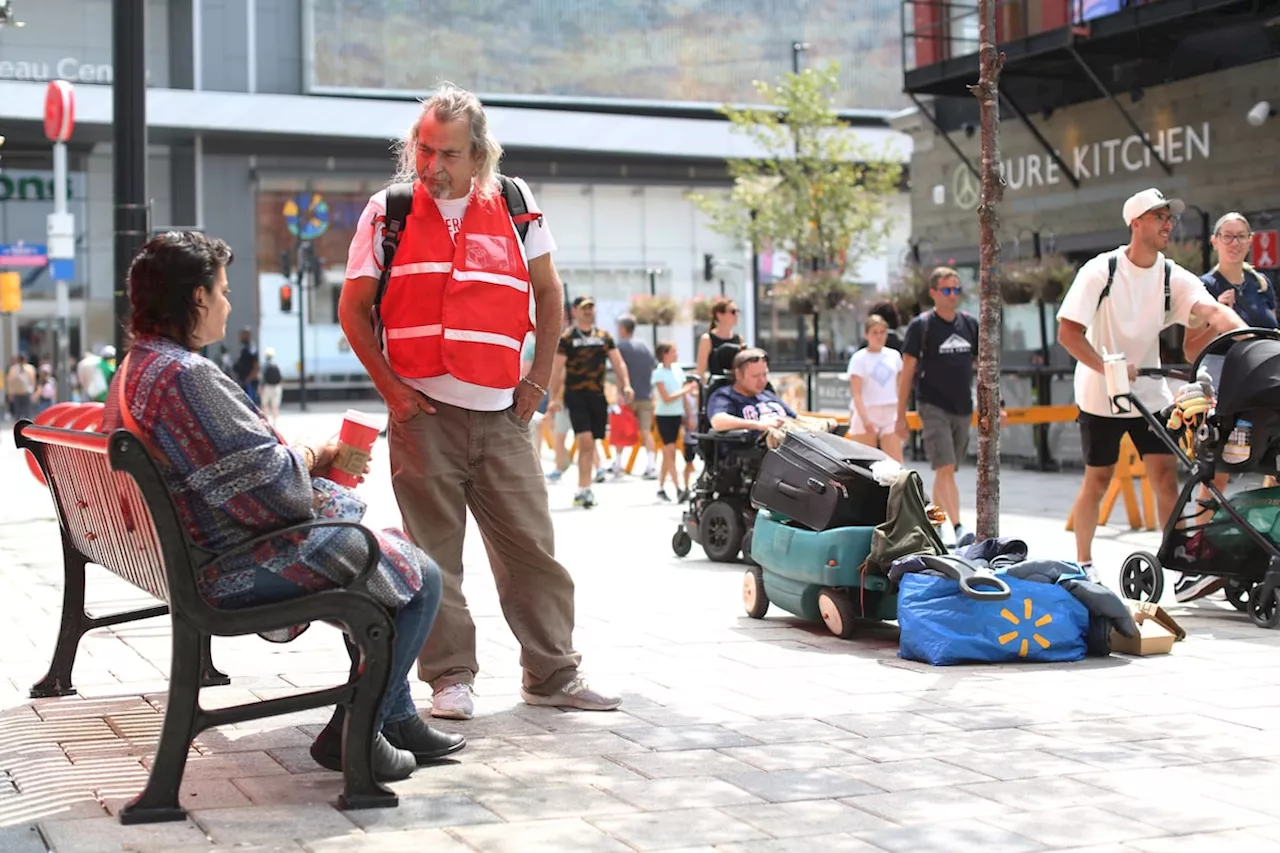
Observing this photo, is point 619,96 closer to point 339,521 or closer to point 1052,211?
point 1052,211

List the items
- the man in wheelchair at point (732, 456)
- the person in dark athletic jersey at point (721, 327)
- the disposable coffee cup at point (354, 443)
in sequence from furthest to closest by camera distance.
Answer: the person in dark athletic jersey at point (721, 327) → the man in wheelchair at point (732, 456) → the disposable coffee cup at point (354, 443)

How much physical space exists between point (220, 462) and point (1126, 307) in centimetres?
578

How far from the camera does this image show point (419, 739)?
15.5ft

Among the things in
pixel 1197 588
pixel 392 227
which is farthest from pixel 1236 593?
pixel 392 227

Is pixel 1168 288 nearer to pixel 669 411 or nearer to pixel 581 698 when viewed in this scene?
pixel 581 698

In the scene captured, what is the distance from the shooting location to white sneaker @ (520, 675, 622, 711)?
5.56 metres

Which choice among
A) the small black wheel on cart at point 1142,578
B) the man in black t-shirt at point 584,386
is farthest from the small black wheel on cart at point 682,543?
the man in black t-shirt at point 584,386

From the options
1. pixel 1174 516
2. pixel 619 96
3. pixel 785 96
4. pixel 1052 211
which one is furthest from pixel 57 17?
pixel 1174 516

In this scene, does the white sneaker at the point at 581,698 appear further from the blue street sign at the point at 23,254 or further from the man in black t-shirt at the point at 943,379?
the blue street sign at the point at 23,254

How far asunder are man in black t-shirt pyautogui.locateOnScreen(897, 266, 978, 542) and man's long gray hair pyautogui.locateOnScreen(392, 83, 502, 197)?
5792mm

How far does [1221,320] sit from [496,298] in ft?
15.0

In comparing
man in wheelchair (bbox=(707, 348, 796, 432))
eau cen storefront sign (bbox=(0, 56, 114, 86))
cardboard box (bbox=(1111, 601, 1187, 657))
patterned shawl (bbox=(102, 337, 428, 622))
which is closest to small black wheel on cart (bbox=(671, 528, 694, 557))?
man in wheelchair (bbox=(707, 348, 796, 432))

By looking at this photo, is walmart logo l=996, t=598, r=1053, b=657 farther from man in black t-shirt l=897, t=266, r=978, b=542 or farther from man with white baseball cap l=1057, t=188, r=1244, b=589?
man in black t-shirt l=897, t=266, r=978, b=542

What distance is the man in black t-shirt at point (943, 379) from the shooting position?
35.5 feet
